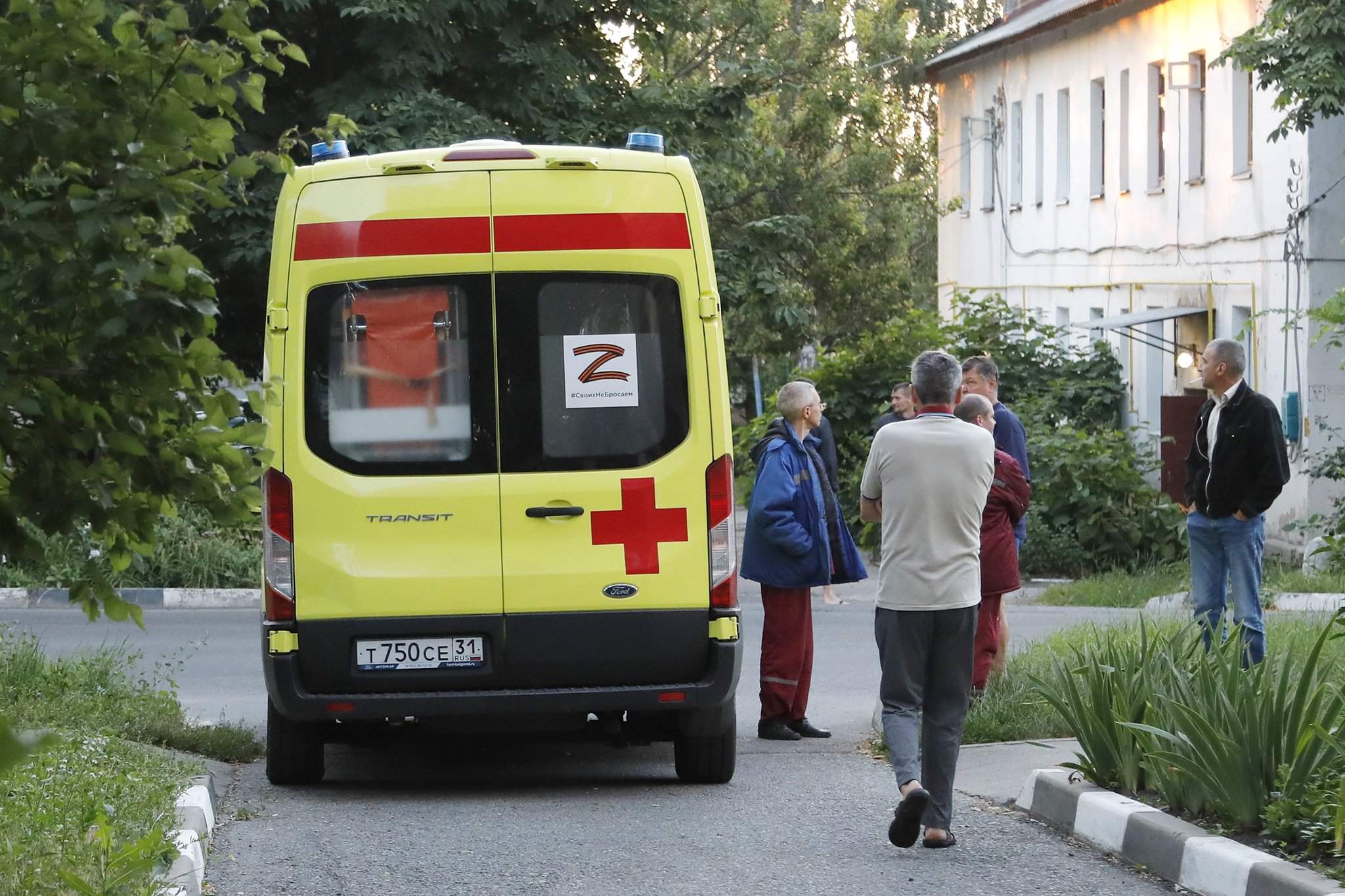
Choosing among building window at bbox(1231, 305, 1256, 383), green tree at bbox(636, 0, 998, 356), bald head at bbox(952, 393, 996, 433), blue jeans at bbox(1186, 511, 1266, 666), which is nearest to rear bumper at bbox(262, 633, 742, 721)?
bald head at bbox(952, 393, 996, 433)

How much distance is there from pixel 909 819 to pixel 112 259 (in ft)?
12.2

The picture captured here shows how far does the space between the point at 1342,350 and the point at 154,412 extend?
18395mm

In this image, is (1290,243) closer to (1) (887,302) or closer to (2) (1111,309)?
(2) (1111,309)

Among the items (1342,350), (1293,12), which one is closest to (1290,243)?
(1342,350)

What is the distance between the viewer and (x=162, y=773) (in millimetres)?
7141

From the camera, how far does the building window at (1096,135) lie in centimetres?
2984

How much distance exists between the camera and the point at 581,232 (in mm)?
7676

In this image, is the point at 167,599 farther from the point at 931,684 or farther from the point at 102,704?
the point at 931,684

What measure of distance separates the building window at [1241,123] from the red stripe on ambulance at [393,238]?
17168mm

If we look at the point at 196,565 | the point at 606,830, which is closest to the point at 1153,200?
the point at 196,565

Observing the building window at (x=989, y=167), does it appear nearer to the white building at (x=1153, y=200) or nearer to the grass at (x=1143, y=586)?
the white building at (x=1153, y=200)

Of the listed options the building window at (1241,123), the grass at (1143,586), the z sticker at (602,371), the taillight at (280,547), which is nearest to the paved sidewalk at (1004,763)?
the z sticker at (602,371)

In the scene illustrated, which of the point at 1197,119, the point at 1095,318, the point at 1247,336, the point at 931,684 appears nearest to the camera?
the point at 931,684

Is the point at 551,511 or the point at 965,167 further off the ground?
the point at 965,167
